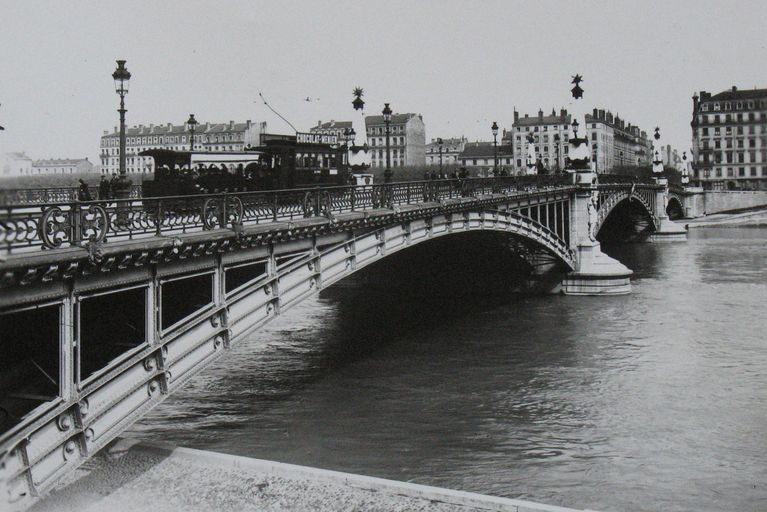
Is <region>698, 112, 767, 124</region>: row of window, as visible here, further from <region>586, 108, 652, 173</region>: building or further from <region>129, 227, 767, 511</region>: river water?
<region>586, 108, 652, 173</region>: building

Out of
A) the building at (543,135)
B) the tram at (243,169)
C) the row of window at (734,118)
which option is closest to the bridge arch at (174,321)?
the tram at (243,169)

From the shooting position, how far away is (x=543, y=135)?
480ft

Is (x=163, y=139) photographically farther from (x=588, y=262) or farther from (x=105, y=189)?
(x=105, y=189)

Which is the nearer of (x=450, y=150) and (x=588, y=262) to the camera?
(x=588, y=262)

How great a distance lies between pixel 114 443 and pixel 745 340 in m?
19.8

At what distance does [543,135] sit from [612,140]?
18.6 metres

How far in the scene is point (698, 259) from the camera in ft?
173

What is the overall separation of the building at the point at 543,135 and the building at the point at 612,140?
189 inches

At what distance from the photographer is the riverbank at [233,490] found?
1148 cm

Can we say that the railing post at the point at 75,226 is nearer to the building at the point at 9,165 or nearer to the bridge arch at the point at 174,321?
the bridge arch at the point at 174,321

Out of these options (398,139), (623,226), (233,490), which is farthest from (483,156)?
(233,490)

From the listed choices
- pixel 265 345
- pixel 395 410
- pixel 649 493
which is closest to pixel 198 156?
pixel 265 345

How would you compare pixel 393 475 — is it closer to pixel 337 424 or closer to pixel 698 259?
pixel 337 424

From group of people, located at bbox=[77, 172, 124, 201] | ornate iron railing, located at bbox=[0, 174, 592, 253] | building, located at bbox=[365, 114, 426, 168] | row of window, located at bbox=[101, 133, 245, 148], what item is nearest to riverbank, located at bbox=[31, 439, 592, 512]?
ornate iron railing, located at bbox=[0, 174, 592, 253]
